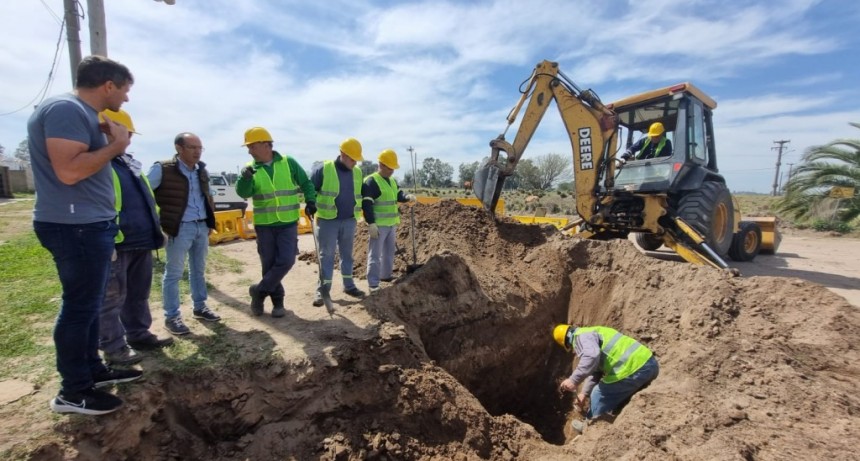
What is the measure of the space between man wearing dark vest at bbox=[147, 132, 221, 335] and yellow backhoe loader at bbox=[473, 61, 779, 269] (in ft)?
14.6

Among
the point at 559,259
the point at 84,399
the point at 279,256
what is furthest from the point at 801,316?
the point at 84,399

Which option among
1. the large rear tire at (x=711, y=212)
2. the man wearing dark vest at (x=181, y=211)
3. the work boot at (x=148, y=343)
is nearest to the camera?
the work boot at (x=148, y=343)

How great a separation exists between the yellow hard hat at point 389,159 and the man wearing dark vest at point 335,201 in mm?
475

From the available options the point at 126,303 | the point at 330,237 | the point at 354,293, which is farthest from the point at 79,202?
the point at 354,293

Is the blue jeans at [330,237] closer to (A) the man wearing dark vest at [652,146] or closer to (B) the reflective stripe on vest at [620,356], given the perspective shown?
(B) the reflective stripe on vest at [620,356]

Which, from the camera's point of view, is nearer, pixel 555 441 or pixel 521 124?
pixel 555 441

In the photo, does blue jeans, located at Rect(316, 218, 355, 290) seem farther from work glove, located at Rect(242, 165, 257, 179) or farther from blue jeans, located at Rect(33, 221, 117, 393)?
blue jeans, located at Rect(33, 221, 117, 393)

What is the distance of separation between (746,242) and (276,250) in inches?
381

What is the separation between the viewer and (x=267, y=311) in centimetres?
453

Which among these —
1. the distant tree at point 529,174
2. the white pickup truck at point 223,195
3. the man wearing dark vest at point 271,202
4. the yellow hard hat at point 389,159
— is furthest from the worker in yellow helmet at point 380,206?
the distant tree at point 529,174

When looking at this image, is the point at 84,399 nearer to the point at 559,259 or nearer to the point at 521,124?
the point at 559,259

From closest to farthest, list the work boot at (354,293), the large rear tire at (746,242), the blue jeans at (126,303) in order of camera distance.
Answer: the blue jeans at (126,303) < the work boot at (354,293) < the large rear tire at (746,242)

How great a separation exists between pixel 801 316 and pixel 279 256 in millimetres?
5104

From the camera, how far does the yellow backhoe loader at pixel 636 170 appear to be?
6688 mm
